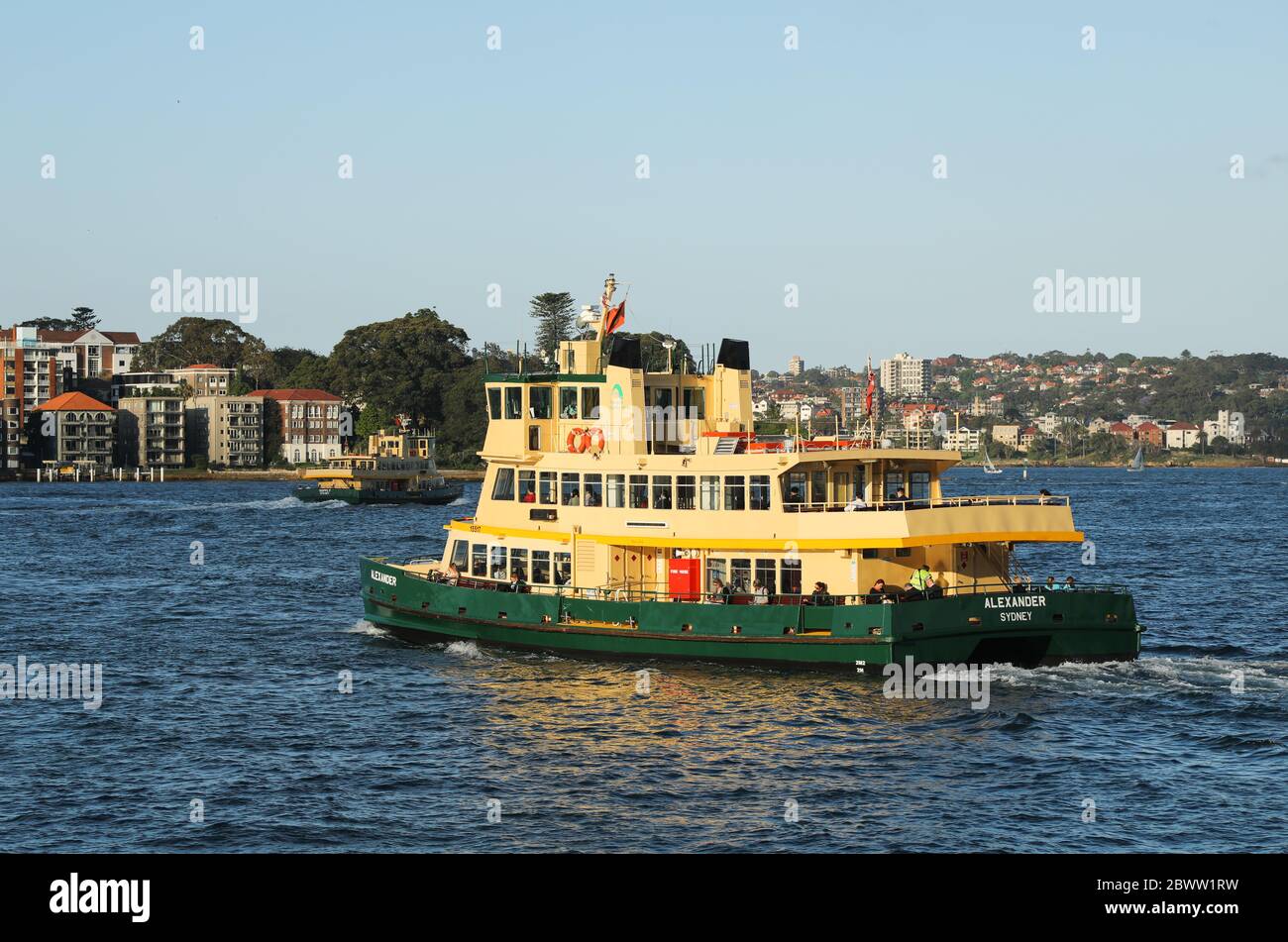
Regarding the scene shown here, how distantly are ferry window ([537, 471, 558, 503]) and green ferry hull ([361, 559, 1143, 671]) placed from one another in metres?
3.35

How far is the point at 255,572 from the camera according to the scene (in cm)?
7456

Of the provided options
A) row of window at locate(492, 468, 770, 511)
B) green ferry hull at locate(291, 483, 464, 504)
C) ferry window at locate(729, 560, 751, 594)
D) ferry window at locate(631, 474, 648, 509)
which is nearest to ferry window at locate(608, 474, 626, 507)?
row of window at locate(492, 468, 770, 511)

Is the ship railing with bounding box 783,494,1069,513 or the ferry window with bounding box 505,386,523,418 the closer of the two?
the ship railing with bounding box 783,494,1069,513

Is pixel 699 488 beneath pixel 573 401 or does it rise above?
beneath

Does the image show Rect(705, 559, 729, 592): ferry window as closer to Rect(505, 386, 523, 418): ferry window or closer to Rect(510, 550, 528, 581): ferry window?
Rect(510, 550, 528, 581): ferry window

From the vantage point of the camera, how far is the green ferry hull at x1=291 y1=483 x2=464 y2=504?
146m

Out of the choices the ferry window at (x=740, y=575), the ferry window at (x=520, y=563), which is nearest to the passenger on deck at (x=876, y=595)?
the ferry window at (x=740, y=575)

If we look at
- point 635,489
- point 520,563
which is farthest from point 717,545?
point 520,563

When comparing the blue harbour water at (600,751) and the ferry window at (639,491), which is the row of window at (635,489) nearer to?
the ferry window at (639,491)

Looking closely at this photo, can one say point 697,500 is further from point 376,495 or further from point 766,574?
point 376,495

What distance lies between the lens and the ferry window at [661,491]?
41.1 metres

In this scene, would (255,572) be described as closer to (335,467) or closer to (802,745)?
(802,745)

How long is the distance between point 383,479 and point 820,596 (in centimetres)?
11952

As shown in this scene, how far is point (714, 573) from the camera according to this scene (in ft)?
133
